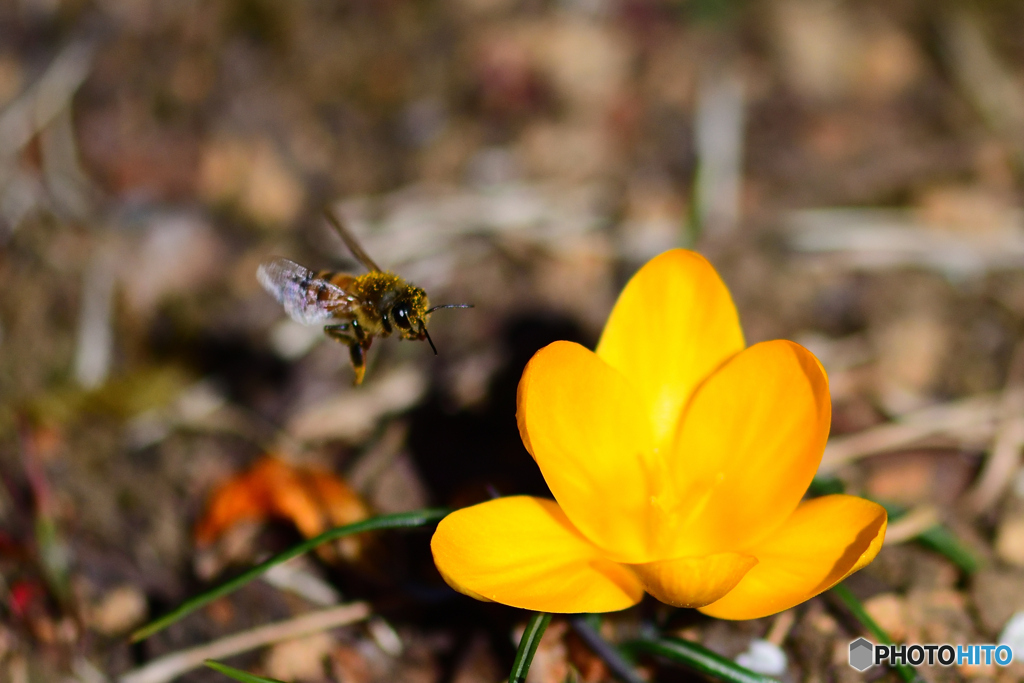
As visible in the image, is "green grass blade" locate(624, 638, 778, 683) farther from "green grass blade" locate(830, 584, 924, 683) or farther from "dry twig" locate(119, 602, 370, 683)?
"dry twig" locate(119, 602, 370, 683)

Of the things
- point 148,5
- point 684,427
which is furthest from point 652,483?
point 148,5

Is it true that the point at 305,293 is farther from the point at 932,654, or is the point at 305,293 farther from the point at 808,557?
the point at 932,654

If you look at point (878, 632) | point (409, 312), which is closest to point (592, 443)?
point (409, 312)

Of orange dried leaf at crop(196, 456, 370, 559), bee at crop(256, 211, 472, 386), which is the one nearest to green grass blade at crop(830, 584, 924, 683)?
bee at crop(256, 211, 472, 386)

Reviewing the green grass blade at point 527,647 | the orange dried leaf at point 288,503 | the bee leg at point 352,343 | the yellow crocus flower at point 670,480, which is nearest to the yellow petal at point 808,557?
the yellow crocus flower at point 670,480

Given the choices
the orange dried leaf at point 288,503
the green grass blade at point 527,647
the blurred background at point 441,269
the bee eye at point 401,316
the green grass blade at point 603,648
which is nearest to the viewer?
the green grass blade at point 527,647

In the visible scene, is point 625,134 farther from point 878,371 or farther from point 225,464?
point 225,464

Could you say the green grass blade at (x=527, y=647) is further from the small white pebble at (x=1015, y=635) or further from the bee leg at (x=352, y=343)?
the small white pebble at (x=1015, y=635)

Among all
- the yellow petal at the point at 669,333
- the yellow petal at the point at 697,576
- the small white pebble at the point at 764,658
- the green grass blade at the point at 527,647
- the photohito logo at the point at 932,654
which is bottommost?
the photohito logo at the point at 932,654
